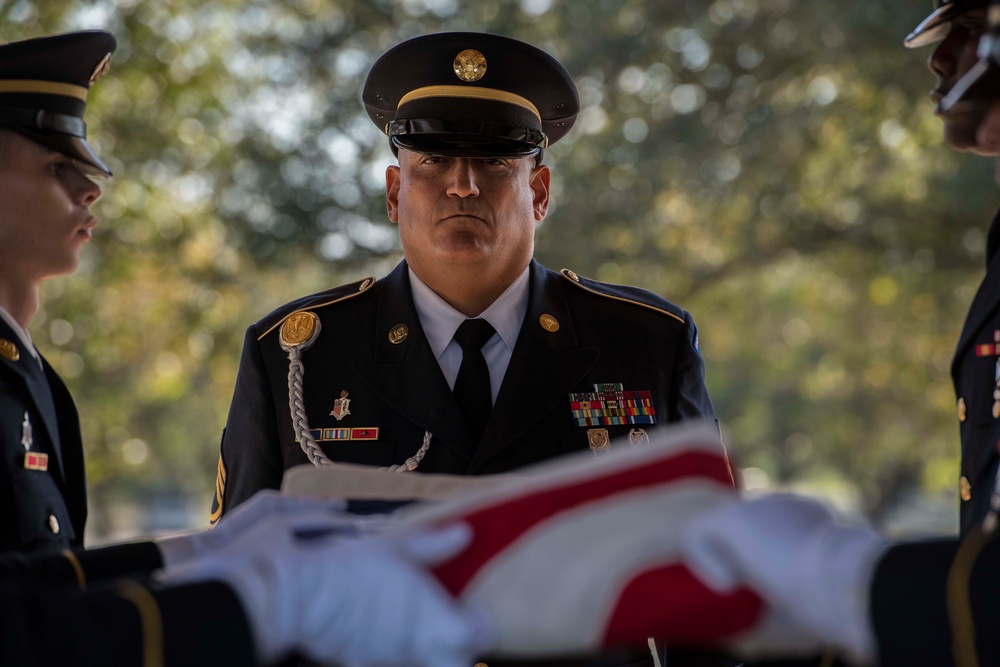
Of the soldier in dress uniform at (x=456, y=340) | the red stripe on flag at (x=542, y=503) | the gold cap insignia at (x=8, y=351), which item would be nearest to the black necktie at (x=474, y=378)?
the soldier in dress uniform at (x=456, y=340)

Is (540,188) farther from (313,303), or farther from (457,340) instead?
(313,303)

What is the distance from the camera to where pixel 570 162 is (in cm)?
923

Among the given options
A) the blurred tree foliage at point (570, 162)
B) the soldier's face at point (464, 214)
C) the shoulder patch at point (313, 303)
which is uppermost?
the blurred tree foliage at point (570, 162)

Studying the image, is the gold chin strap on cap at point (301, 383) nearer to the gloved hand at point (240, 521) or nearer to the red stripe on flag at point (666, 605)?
the gloved hand at point (240, 521)

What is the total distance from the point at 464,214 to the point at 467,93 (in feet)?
1.12

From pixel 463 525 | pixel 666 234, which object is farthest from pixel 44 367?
pixel 666 234

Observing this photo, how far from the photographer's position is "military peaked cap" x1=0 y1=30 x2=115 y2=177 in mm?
2752

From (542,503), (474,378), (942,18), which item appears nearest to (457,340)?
(474,378)

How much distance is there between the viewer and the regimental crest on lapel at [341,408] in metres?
2.96

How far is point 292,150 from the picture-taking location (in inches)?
374

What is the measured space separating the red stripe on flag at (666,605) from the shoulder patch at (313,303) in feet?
6.38

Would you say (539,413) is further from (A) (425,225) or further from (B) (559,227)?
(B) (559,227)

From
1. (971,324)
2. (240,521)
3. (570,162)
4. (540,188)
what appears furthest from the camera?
(570,162)

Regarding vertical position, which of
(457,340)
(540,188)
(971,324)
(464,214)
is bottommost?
(971,324)
